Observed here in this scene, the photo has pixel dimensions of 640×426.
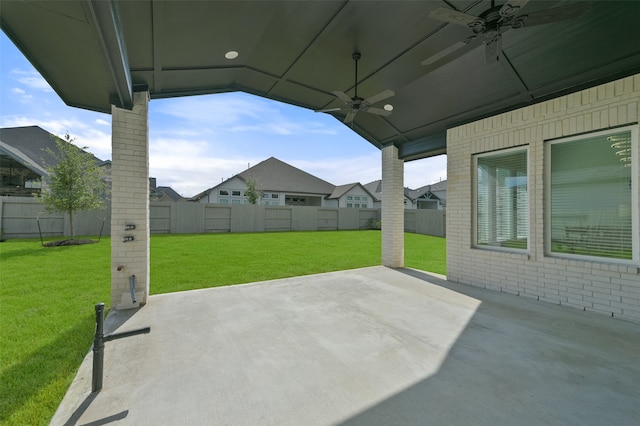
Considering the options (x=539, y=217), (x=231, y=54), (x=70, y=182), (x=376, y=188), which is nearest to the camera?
(x=231, y=54)

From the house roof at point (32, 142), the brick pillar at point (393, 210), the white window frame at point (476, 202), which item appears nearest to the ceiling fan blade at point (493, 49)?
the white window frame at point (476, 202)

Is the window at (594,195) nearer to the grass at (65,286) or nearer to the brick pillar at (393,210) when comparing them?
the grass at (65,286)

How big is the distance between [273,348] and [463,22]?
3.57 metres

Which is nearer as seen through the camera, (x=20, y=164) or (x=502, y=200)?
(x=502, y=200)

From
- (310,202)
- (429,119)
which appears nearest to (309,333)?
(429,119)

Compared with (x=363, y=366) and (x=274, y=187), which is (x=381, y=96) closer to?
(x=363, y=366)

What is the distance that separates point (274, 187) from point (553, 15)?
74.5ft

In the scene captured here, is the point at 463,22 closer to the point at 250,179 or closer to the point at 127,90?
the point at 127,90

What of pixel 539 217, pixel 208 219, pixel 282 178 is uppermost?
pixel 282 178

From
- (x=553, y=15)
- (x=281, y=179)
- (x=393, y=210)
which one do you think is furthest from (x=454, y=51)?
(x=281, y=179)

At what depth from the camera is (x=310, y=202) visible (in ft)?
92.6

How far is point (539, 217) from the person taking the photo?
395cm

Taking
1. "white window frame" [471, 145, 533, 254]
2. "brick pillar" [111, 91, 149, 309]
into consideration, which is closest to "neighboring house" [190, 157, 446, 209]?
"brick pillar" [111, 91, 149, 309]

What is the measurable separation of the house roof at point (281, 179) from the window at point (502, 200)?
65.2 feet
